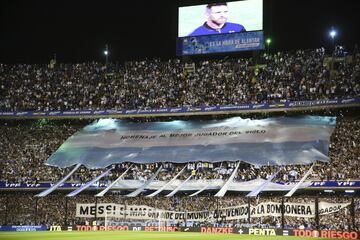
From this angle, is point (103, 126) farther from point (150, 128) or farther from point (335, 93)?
point (335, 93)

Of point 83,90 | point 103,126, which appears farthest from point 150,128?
point 83,90

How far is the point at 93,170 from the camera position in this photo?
51031 millimetres

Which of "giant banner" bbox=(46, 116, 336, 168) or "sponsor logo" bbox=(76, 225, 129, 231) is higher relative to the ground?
"giant banner" bbox=(46, 116, 336, 168)

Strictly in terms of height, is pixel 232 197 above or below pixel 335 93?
below

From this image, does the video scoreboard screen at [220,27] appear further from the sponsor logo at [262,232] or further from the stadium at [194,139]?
the sponsor logo at [262,232]

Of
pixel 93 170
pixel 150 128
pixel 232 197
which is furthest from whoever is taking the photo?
pixel 150 128

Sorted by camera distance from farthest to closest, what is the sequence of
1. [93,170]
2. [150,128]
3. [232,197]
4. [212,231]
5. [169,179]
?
[150,128]
[93,170]
[169,179]
[232,197]
[212,231]

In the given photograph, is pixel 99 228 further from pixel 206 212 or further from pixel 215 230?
pixel 215 230

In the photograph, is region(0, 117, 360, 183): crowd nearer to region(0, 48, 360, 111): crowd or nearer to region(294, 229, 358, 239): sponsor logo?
region(0, 48, 360, 111): crowd

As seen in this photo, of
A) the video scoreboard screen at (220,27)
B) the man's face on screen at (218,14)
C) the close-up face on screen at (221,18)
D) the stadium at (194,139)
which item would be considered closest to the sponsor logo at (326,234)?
the stadium at (194,139)

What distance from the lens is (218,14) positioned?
55.4 meters

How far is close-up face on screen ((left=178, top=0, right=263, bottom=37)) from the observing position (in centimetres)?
5366

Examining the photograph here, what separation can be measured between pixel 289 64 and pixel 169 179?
17.5 meters

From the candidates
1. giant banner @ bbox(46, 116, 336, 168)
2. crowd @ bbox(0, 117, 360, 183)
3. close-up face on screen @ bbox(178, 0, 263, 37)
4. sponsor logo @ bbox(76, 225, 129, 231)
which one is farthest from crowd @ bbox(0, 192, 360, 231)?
close-up face on screen @ bbox(178, 0, 263, 37)
